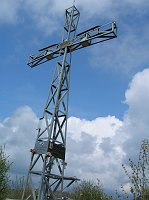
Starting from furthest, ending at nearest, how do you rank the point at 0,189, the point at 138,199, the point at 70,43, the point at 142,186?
the point at 70,43 < the point at 0,189 < the point at 138,199 < the point at 142,186

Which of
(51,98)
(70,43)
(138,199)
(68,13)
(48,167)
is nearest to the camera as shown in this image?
(138,199)

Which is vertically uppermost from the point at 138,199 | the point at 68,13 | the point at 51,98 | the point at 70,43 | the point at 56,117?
the point at 68,13

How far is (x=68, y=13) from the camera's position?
17.2m

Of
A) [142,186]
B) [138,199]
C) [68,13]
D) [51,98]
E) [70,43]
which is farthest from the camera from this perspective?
[68,13]

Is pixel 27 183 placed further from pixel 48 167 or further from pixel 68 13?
pixel 68 13

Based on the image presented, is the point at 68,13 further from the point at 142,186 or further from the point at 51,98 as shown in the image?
the point at 142,186

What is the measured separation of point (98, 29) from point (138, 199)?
10353 mm

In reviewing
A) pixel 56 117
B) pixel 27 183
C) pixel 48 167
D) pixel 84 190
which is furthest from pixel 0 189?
pixel 84 190

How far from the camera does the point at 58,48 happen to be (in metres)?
16.0

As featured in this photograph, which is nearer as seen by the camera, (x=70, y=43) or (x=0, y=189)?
(x=0, y=189)

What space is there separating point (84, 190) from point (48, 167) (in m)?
3.94

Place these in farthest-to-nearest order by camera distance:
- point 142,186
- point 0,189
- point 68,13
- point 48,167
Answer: point 68,13, point 48,167, point 0,189, point 142,186

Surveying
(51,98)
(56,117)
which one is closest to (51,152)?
(56,117)

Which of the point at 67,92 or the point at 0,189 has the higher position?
the point at 67,92
